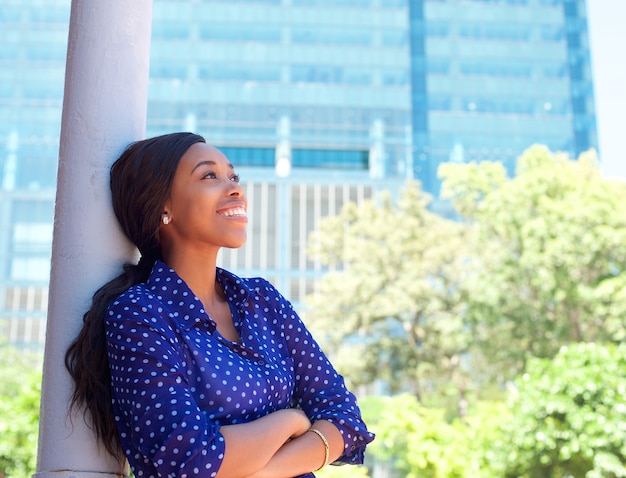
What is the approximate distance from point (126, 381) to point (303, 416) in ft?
0.97

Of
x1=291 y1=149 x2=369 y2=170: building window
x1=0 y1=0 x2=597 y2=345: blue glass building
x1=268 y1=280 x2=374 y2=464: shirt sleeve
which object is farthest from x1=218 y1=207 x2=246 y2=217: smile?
x1=291 y1=149 x2=369 y2=170: building window

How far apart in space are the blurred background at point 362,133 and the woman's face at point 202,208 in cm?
1458

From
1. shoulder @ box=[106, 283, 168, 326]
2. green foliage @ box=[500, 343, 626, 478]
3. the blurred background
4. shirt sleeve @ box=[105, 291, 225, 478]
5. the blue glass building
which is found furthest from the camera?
the blue glass building

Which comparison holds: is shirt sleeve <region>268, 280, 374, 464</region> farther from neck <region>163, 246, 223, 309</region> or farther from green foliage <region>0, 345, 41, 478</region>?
green foliage <region>0, 345, 41, 478</region>

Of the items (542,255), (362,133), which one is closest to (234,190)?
(542,255)

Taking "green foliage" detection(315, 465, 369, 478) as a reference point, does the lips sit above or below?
above

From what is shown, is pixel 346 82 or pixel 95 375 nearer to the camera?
pixel 95 375

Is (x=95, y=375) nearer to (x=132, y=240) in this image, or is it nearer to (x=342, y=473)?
(x=132, y=240)

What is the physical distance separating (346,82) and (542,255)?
74.0 ft

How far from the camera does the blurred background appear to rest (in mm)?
17734

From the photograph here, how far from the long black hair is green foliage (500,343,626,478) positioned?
308 inches

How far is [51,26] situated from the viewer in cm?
Result: 3444

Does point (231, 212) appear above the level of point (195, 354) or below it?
above

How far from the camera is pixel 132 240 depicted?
4.81ft
